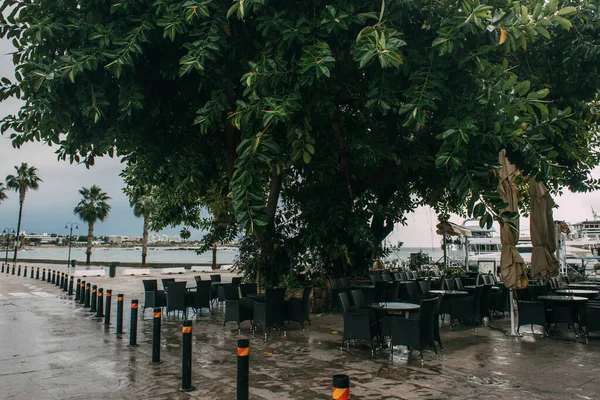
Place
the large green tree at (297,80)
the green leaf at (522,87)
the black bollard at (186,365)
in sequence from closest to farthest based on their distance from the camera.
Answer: the black bollard at (186,365) → the green leaf at (522,87) → the large green tree at (297,80)

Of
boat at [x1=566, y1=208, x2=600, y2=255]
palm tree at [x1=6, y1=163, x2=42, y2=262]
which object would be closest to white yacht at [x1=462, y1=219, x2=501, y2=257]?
boat at [x1=566, y1=208, x2=600, y2=255]

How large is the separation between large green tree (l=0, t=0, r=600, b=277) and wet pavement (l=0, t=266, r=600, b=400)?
230cm

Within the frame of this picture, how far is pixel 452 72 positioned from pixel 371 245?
567cm

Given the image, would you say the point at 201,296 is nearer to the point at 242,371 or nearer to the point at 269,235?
the point at 269,235

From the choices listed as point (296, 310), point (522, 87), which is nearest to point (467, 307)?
point (296, 310)

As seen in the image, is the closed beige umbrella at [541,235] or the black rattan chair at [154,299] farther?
the black rattan chair at [154,299]

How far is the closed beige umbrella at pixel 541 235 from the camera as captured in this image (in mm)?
10383

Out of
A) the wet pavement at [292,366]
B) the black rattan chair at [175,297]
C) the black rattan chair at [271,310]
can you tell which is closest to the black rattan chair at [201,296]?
the black rattan chair at [175,297]

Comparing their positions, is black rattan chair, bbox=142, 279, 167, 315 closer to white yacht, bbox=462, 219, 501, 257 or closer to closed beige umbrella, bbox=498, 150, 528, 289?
closed beige umbrella, bbox=498, 150, 528, 289

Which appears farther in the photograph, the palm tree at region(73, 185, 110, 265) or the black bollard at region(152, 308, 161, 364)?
the palm tree at region(73, 185, 110, 265)

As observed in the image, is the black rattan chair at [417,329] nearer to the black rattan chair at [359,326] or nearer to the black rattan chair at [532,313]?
the black rattan chair at [359,326]

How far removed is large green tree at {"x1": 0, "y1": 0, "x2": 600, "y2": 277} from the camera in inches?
254

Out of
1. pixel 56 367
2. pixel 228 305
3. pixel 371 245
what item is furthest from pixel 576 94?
pixel 56 367

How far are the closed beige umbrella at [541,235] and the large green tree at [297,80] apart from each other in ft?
6.15
